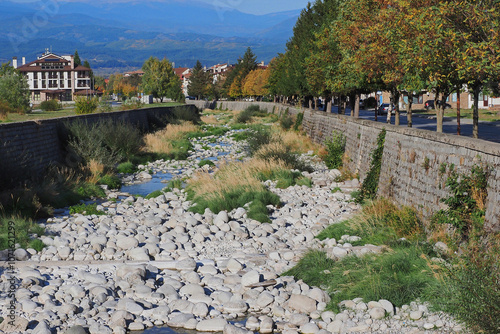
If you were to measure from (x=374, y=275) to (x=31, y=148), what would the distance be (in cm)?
1433

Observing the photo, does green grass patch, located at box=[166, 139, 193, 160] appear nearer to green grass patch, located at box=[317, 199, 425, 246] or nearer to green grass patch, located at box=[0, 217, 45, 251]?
green grass patch, located at box=[0, 217, 45, 251]

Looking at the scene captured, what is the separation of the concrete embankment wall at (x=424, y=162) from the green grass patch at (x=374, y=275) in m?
1.25

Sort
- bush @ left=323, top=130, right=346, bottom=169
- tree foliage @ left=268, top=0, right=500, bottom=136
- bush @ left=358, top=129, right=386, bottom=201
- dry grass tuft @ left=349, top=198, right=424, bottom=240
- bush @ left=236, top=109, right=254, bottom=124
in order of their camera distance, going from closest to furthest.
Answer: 1. dry grass tuft @ left=349, top=198, right=424, bottom=240
2. tree foliage @ left=268, top=0, right=500, bottom=136
3. bush @ left=358, top=129, right=386, bottom=201
4. bush @ left=323, top=130, right=346, bottom=169
5. bush @ left=236, top=109, right=254, bottom=124

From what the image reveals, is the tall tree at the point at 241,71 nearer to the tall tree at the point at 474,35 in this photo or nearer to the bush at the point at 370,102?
the bush at the point at 370,102

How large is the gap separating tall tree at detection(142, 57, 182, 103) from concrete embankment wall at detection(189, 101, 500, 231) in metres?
85.0

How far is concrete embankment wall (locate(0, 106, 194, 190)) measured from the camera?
55.1ft

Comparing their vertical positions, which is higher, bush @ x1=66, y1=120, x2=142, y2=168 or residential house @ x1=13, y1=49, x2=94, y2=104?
residential house @ x1=13, y1=49, x2=94, y2=104

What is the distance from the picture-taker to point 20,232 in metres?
12.3

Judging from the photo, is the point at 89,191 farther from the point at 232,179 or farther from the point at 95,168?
the point at 232,179

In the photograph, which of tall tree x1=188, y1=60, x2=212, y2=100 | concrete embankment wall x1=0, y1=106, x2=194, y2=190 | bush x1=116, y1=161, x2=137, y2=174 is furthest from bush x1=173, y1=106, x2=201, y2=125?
tall tree x1=188, y1=60, x2=212, y2=100

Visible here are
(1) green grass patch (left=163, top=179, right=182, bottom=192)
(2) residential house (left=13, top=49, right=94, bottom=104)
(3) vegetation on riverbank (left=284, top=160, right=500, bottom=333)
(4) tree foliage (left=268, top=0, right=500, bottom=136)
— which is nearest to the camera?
(3) vegetation on riverbank (left=284, top=160, right=500, bottom=333)

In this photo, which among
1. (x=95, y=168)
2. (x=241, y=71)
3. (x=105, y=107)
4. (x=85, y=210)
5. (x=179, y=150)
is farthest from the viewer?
(x=241, y=71)

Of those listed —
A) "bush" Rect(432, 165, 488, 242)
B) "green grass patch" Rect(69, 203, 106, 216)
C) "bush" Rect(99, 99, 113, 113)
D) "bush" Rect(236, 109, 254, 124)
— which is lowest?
"green grass patch" Rect(69, 203, 106, 216)

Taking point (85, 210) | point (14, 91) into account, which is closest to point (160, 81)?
point (14, 91)
